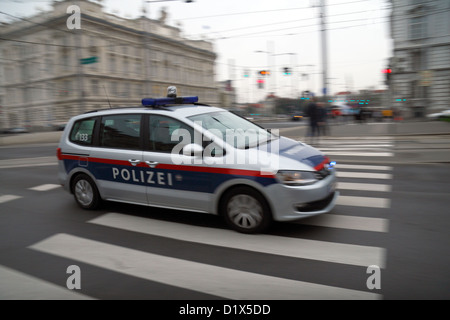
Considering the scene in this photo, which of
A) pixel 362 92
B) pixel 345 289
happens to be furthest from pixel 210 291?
pixel 362 92

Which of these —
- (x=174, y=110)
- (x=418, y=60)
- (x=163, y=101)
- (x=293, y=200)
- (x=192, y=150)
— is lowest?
(x=293, y=200)

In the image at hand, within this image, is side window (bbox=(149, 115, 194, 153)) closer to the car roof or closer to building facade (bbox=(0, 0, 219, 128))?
the car roof

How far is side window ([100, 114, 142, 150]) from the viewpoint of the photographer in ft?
17.5

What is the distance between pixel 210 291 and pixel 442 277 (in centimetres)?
216

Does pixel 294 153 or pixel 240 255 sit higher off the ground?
pixel 294 153

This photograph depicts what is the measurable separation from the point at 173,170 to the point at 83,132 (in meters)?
2.07

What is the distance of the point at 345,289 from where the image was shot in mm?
3232

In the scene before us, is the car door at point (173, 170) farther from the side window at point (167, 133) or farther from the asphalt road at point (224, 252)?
the asphalt road at point (224, 252)

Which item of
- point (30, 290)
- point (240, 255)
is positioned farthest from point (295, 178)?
point (30, 290)

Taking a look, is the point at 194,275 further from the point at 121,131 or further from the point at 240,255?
the point at 121,131

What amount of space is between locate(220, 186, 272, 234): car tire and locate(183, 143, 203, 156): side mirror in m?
0.66

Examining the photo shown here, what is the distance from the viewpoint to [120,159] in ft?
17.7

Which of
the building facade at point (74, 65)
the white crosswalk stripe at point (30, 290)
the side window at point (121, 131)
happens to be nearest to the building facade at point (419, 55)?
the building facade at point (74, 65)

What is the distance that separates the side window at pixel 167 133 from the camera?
490cm
